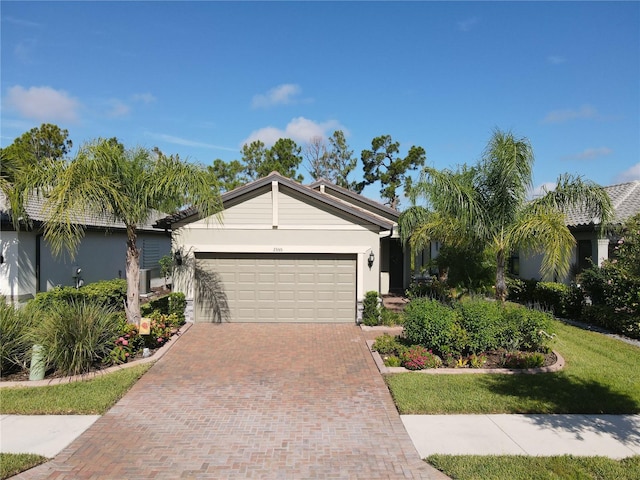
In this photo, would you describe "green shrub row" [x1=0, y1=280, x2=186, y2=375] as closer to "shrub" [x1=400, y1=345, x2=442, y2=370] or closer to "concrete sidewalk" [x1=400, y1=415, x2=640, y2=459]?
"shrub" [x1=400, y1=345, x2=442, y2=370]

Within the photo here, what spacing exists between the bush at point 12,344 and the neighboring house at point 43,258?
2.58 meters

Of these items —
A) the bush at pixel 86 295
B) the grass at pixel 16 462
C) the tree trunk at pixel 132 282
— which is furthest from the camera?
the bush at pixel 86 295

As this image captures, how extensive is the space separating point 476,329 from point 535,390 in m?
1.85

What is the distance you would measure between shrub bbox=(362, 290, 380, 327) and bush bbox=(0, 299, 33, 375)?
8680 mm

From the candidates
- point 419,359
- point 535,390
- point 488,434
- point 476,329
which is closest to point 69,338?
point 419,359

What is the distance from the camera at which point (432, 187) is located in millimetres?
11047

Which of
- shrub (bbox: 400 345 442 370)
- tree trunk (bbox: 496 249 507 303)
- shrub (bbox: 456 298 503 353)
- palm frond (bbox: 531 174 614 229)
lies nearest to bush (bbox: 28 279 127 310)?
shrub (bbox: 400 345 442 370)

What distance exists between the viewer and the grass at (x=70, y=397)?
265 inches

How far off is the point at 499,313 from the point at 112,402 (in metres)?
8.13

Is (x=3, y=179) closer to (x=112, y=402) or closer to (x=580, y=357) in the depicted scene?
(x=112, y=402)

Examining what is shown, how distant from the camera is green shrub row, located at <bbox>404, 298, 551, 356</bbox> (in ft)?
30.0

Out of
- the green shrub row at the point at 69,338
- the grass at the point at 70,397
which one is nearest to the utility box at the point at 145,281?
the green shrub row at the point at 69,338

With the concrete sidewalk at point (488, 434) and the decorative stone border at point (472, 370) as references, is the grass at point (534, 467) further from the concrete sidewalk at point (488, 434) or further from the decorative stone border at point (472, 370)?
the decorative stone border at point (472, 370)

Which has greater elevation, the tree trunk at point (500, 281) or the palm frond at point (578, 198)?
the palm frond at point (578, 198)
